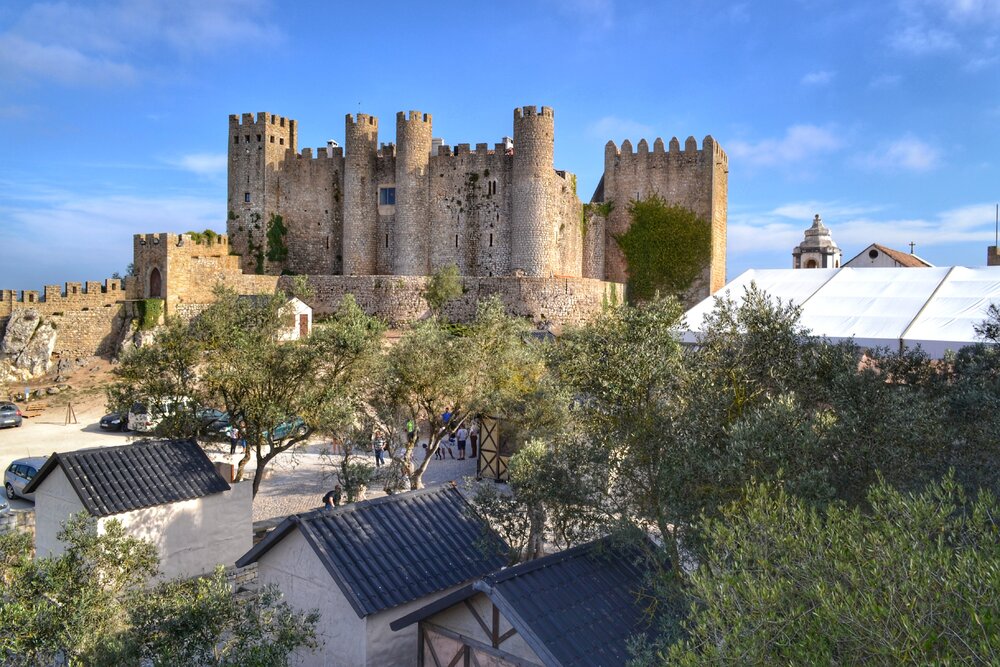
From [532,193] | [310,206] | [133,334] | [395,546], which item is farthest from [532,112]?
[395,546]

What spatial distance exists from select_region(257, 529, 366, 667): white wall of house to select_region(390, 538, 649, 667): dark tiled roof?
3.81 feet

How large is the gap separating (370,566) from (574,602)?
3037 millimetres

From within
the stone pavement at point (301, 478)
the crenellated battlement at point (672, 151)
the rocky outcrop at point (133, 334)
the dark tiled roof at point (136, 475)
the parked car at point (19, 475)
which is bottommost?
the stone pavement at point (301, 478)

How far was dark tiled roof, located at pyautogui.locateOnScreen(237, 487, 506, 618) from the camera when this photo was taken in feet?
30.9

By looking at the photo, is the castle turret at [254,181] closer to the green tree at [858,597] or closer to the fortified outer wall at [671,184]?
the fortified outer wall at [671,184]

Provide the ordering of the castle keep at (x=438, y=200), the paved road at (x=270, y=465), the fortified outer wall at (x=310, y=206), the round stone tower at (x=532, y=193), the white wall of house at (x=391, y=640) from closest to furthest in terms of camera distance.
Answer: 1. the white wall of house at (x=391, y=640)
2. the paved road at (x=270, y=465)
3. the round stone tower at (x=532, y=193)
4. the castle keep at (x=438, y=200)
5. the fortified outer wall at (x=310, y=206)

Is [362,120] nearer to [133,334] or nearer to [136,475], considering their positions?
[133,334]

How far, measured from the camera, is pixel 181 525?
1267 cm

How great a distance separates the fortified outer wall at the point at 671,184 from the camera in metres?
39.8

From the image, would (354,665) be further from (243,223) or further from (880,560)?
(243,223)

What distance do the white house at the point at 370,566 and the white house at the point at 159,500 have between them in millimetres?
3021

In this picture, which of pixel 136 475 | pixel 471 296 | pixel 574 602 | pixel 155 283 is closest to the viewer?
pixel 574 602

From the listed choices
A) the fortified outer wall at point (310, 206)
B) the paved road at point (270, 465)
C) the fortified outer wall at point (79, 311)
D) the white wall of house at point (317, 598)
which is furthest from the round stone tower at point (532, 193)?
the white wall of house at point (317, 598)

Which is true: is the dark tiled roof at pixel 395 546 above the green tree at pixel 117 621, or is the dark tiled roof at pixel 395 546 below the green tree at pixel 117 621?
below
